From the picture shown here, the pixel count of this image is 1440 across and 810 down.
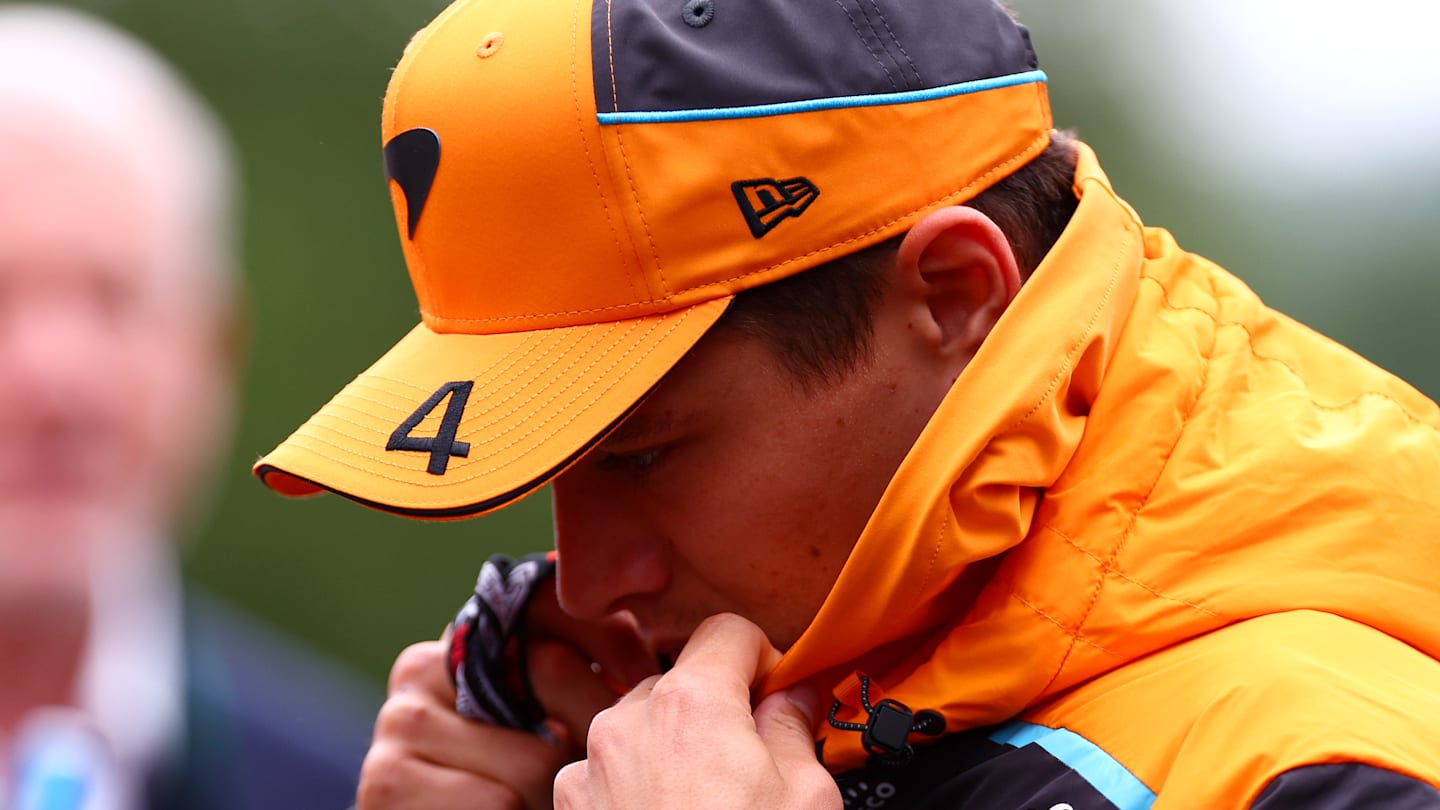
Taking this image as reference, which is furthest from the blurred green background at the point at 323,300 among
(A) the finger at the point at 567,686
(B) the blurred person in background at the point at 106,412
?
(A) the finger at the point at 567,686

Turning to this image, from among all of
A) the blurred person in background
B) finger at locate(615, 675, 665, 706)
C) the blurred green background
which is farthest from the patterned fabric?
Answer: the blurred green background

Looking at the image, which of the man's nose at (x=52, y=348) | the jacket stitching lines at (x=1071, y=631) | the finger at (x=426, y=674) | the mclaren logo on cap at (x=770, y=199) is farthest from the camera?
the man's nose at (x=52, y=348)

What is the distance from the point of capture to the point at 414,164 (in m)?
1.72

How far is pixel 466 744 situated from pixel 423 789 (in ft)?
0.29

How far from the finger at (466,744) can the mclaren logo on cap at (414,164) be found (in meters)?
0.78

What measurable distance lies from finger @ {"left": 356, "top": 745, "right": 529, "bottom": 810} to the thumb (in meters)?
0.61

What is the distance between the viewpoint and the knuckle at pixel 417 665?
2.25 m

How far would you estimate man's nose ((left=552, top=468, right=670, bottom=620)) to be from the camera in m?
1.75

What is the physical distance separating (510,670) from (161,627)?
7.26ft

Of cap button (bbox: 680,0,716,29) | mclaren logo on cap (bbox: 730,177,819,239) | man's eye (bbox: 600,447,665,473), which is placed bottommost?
man's eye (bbox: 600,447,665,473)

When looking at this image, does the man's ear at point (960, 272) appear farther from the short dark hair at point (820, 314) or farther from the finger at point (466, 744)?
the finger at point (466, 744)

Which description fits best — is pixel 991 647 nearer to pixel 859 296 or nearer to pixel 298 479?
pixel 859 296

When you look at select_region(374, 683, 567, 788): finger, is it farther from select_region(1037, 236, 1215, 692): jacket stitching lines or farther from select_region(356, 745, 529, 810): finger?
select_region(1037, 236, 1215, 692): jacket stitching lines

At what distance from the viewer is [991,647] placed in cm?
154
